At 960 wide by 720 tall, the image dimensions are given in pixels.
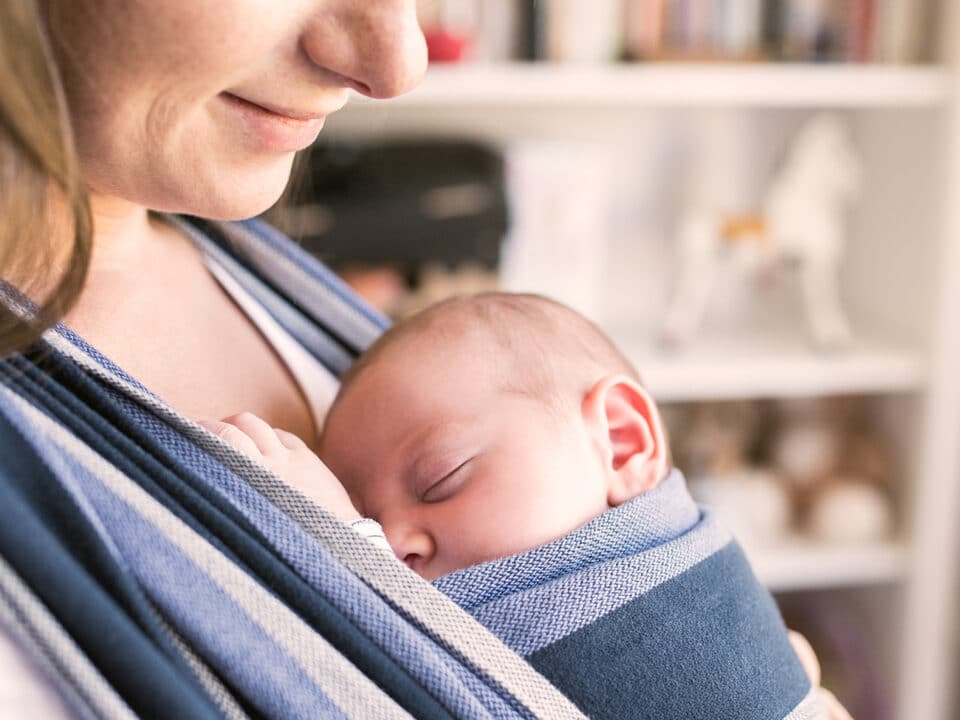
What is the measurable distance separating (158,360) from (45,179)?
23 centimetres

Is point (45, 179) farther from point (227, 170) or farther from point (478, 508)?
point (478, 508)

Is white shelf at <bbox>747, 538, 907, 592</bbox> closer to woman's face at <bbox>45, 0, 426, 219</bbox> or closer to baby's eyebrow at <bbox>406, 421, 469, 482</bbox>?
baby's eyebrow at <bbox>406, 421, 469, 482</bbox>

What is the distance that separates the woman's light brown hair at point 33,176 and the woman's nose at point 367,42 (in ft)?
0.53

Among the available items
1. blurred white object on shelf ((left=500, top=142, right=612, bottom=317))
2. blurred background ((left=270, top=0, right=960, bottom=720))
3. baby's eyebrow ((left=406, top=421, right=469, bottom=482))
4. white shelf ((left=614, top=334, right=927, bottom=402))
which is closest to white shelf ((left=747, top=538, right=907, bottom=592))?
blurred background ((left=270, top=0, right=960, bottom=720))

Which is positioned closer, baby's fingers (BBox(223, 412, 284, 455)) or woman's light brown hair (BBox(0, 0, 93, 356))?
woman's light brown hair (BBox(0, 0, 93, 356))

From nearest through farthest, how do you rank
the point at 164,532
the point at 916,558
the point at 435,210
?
1. the point at 164,532
2. the point at 435,210
3. the point at 916,558

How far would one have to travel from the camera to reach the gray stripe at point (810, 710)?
2.38ft

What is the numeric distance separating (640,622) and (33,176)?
0.43 metres

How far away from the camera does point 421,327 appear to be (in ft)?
2.89

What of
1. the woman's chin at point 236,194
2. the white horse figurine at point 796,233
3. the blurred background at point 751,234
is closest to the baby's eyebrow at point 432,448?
the woman's chin at point 236,194

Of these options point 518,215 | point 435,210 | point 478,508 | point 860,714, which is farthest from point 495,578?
point 860,714

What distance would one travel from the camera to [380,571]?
0.60m

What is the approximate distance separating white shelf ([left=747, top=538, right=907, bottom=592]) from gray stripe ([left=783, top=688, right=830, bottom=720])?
51.0 inches

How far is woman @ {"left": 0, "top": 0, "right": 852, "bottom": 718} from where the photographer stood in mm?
515
